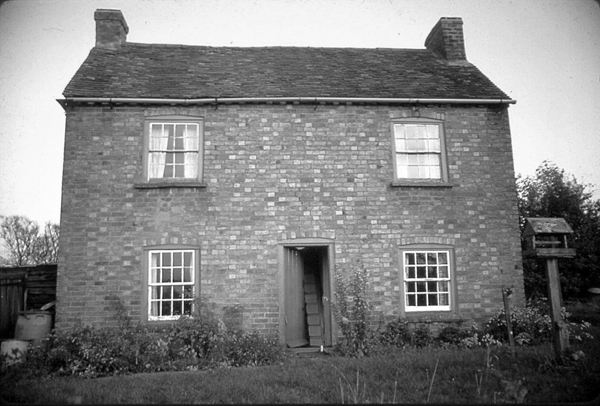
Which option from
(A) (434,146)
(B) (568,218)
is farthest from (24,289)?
(B) (568,218)

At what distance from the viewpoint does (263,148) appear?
11.9m

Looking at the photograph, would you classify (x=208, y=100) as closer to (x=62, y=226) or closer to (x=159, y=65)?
(x=159, y=65)

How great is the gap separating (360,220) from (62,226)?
721cm

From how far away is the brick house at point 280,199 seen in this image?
1119 centimetres

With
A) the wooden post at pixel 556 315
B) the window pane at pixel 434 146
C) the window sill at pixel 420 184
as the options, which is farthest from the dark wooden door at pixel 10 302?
the wooden post at pixel 556 315

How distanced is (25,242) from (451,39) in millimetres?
33803

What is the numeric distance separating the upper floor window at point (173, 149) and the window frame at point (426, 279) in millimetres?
5570

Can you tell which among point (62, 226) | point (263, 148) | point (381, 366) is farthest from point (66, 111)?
point (381, 366)

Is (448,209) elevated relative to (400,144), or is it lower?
lower

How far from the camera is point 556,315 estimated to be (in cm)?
815

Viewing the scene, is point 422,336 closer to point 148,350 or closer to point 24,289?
point 148,350

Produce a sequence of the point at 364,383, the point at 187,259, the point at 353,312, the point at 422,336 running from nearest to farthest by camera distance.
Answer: the point at 364,383, the point at 353,312, the point at 422,336, the point at 187,259

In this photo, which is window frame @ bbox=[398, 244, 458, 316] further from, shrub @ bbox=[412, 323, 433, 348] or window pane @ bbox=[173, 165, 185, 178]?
window pane @ bbox=[173, 165, 185, 178]

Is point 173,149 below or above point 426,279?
above
